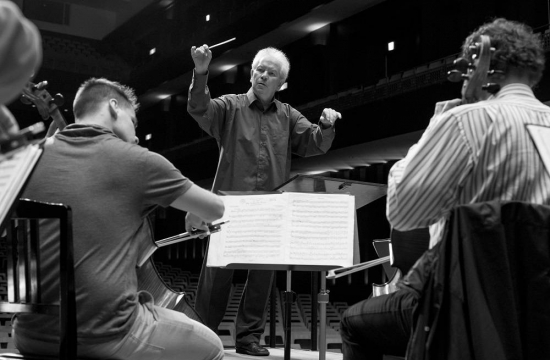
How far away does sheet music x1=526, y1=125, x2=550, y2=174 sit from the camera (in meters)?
1.43

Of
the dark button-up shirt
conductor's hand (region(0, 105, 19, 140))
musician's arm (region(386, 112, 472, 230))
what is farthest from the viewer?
the dark button-up shirt

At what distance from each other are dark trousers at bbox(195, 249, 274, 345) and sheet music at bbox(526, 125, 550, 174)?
6.47 feet

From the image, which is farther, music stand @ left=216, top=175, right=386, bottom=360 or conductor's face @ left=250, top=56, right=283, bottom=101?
conductor's face @ left=250, top=56, right=283, bottom=101

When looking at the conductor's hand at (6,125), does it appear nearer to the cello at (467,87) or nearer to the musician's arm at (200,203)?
the musician's arm at (200,203)

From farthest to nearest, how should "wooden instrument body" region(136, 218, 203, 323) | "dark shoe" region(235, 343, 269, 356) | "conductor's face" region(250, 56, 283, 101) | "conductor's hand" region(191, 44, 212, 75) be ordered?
"conductor's face" region(250, 56, 283, 101) < "dark shoe" region(235, 343, 269, 356) < "conductor's hand" region(191, 44, 212, 75) < "wooden instrument body" region(136, 218, 203, 323)

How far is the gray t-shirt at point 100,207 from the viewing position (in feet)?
5.21

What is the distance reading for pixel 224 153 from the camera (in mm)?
3350

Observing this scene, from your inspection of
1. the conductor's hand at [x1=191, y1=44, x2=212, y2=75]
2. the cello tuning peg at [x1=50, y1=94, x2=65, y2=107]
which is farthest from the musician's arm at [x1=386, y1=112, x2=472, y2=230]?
the conductor's hand at [x1=191, y1=44, x2=212, y2=75]

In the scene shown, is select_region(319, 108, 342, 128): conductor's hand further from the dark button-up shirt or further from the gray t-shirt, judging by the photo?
the gray t-shirt

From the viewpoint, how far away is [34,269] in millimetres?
1581

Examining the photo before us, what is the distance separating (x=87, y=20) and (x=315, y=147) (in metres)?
12.7

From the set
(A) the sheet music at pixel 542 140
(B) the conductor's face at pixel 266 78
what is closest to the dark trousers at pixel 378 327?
(A) the sheet music at pixel 542 140

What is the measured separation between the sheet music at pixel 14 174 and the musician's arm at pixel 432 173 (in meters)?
0.73

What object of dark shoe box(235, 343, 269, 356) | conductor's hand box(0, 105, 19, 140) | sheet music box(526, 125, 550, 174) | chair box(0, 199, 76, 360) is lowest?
dark shoe box(235, 343, 269, 356)
